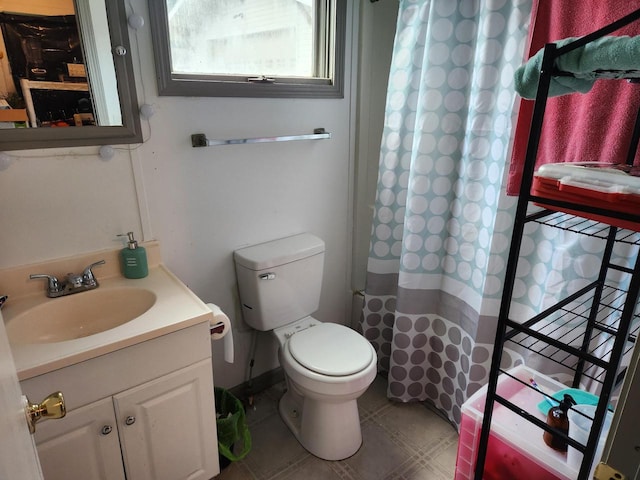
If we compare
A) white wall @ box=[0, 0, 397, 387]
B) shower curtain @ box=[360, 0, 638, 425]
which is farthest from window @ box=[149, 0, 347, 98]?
shower curtain @ box=[360, 0, 638, 425]

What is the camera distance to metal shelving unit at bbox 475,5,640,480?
80 cm

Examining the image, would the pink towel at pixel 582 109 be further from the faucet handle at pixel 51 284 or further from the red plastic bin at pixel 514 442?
the faucet handle at pixel 51 284

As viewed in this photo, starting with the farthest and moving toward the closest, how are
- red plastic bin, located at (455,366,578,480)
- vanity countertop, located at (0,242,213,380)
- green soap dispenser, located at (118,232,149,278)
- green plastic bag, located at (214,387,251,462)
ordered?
green plastic bag, located at (214,387,251,462) < green soap dispenser, located at (118,232,149,278) < red plastic bin, located at (455,366,578,480) < vanity countertop, located at (0,242,213,380)

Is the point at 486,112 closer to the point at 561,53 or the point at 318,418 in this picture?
the point at 561,53

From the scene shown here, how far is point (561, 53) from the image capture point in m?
0.80

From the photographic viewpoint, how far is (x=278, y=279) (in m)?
1.79

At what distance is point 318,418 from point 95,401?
902 millimetres

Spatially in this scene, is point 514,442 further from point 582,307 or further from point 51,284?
point 51,284

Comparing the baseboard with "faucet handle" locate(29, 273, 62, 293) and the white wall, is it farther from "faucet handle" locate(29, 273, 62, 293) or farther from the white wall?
"faucet handle" locate(29, 273, 62, 293)

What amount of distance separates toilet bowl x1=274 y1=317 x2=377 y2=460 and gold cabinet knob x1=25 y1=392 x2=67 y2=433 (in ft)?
3.22

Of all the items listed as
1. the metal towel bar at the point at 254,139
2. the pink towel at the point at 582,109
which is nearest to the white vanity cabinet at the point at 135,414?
the metal towel bar at the point at 254,139

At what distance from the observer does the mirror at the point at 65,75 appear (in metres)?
1.22

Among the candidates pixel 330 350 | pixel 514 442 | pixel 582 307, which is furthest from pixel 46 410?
pixel 582 307

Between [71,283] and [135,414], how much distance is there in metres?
0.51
